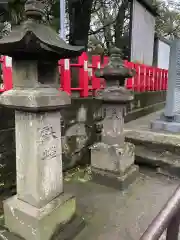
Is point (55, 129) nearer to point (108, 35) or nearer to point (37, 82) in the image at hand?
point (37, 82)

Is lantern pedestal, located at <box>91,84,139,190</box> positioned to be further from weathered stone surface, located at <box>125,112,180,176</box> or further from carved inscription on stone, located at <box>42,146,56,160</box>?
carved inscription on stone, located at <box>42,146,56,160</box>

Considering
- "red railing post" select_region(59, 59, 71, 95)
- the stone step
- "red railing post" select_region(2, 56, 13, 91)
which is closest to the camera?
"red railing post" select_region(2, 56, 13, 91)

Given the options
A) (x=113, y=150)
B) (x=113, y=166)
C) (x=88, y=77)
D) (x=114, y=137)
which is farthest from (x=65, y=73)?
(x=113, y=166)

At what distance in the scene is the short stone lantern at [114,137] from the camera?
3547 millimetres

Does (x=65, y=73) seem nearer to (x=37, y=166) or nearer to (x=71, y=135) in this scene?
(x=71, y=135)

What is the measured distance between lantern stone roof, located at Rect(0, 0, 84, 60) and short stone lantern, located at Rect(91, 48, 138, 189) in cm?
142

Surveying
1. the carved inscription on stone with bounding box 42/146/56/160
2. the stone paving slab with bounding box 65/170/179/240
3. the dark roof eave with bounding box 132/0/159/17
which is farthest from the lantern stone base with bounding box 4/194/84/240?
the dark roof eave with bounding box 132/0/159/17

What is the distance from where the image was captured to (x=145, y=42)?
33.0ft

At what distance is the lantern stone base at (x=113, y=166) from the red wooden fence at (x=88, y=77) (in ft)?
4.27

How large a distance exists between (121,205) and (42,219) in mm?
1412

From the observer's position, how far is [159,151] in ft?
14.7

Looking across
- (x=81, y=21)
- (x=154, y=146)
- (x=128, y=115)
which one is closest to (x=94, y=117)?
(x=154, y=146)

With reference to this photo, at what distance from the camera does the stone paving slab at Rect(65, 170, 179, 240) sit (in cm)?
264

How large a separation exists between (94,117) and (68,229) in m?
2.65
